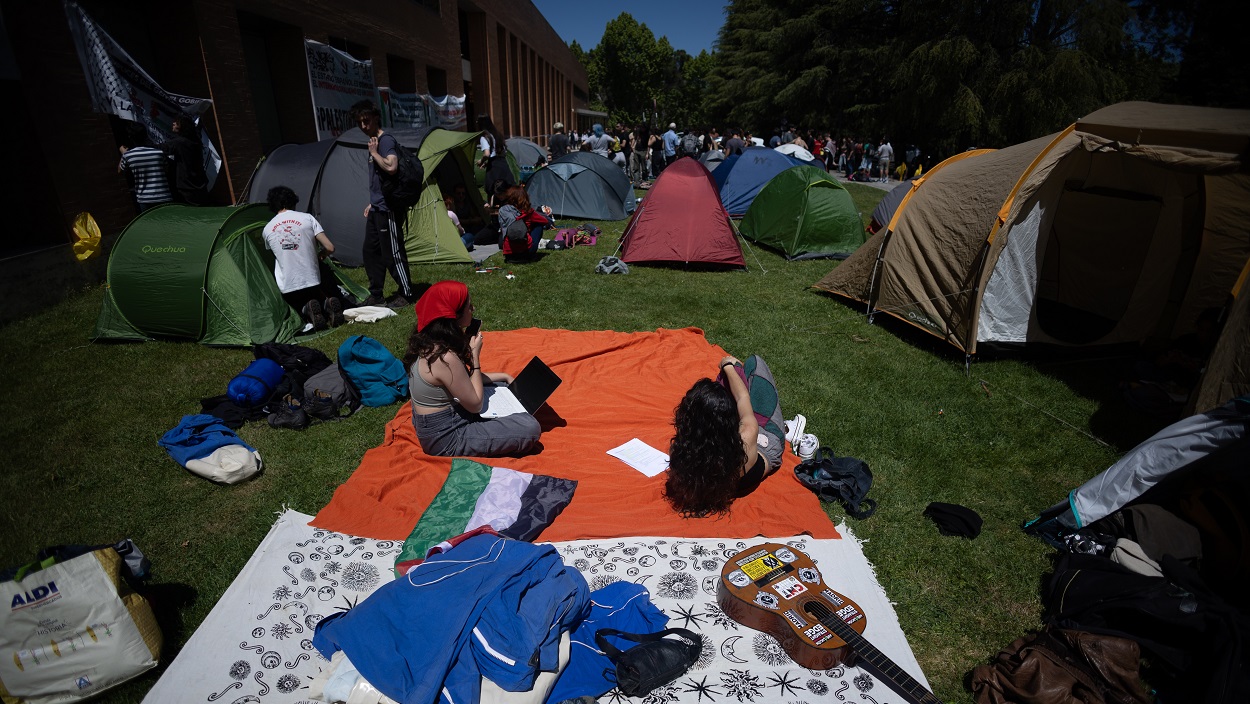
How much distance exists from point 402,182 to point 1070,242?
8010 mm

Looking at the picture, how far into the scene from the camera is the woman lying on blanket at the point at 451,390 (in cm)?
381

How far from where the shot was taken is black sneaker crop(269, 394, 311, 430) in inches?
181

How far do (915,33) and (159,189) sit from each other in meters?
25.6

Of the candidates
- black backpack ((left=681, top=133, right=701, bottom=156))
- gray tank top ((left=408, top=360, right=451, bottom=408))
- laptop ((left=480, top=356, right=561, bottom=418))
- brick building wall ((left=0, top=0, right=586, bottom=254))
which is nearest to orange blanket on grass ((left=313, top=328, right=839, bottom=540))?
laptop ((left=480, top=356, right=561, bottom=418))

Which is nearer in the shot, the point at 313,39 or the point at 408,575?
the point at 408,575

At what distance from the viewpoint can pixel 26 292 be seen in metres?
6.78

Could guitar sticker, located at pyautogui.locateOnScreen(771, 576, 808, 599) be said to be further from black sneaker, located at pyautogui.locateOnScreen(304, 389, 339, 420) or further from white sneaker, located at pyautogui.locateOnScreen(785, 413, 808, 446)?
black sneaker, located at pyautogui.locateOnScreen(304, 389, 339, 420)

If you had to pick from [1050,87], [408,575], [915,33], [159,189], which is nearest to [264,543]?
[408,575]

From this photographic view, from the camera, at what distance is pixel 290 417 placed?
4.62 meters

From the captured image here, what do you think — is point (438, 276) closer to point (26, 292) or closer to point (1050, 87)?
point (26, 292)

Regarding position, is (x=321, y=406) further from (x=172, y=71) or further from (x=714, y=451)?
(x=172, y=71)

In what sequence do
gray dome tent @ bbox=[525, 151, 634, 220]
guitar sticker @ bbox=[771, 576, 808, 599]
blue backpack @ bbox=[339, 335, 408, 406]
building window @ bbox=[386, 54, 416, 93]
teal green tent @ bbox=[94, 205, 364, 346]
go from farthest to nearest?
building window @ bbox=[386, 54, 416, 93] < gray dome tent @ bbox=[525, 151, 634, 220] < teal green tent @ bbox=[94, 205, 364, 346] < blue backpack @ bbox=[339, 335, 408, 406] < guitar sticker @ bbox=[771, 576, 808, 599]

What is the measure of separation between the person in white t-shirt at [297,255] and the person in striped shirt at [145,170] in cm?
295

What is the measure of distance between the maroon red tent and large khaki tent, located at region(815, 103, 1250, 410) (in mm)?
2693
